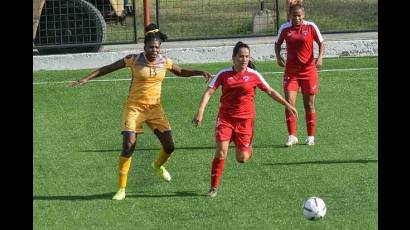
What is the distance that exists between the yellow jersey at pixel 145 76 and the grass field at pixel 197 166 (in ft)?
4.07

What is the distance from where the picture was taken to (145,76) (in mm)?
14969

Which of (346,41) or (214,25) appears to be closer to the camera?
(346,41)

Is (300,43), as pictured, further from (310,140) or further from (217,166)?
(217,166)

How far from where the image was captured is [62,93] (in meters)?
22.0

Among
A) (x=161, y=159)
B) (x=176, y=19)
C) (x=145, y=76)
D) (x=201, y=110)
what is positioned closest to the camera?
(x=201, y=110)

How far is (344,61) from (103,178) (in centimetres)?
993

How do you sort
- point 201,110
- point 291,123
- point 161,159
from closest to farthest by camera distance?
point 201,110 → point 161,159 → point 291,123

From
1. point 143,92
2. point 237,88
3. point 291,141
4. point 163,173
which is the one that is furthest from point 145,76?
point 291,141

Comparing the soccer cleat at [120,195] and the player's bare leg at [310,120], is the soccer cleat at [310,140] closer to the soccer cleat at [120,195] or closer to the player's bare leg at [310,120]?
the player's bare leg at [310,120]

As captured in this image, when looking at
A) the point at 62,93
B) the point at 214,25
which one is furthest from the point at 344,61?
the point at 62,93

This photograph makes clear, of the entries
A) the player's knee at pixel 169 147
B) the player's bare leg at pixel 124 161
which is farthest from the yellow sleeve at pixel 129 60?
the player's knee at pixel 169 147

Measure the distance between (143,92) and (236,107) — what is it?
1247 mm

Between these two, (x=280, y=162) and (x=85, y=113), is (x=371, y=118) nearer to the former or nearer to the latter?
(x=280, y=162)

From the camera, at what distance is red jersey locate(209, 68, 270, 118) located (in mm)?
14812
